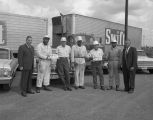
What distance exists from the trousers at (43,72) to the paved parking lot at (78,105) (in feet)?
1.30

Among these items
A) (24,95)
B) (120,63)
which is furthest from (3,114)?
(120,63)

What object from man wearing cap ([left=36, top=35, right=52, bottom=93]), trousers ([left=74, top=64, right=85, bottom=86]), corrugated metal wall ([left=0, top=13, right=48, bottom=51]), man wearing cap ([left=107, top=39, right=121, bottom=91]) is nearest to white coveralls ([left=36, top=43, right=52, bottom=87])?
man wearing cap ([left=36, top=35, right=52, bottom=93])

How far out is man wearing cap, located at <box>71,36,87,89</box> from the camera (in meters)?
8.68

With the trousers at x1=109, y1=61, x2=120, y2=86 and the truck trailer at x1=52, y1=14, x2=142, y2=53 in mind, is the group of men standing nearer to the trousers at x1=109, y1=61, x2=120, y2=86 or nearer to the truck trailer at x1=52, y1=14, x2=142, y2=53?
the trousers at x1=109, y1=61, x2=120, y2=86

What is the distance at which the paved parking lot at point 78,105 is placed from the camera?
5.36 m

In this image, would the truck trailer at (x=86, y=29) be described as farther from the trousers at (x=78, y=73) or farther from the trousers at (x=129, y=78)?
the trousers at (x=129, y=78)

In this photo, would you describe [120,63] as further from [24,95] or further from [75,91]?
[24,95]

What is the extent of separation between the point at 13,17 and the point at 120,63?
822 centimetres

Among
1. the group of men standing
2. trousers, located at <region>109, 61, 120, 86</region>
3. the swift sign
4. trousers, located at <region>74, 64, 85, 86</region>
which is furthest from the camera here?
the swift sign

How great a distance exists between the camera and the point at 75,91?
8352 millimetres

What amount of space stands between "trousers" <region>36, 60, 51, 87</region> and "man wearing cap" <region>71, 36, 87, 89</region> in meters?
0.97

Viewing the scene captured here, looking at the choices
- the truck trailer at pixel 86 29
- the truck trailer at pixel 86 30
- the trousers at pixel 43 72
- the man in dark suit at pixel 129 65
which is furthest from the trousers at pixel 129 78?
→ the truck trailer at pixel 86 29

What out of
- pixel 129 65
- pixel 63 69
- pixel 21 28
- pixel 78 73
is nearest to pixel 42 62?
pixel 63 69

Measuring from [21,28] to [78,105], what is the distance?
967cm
